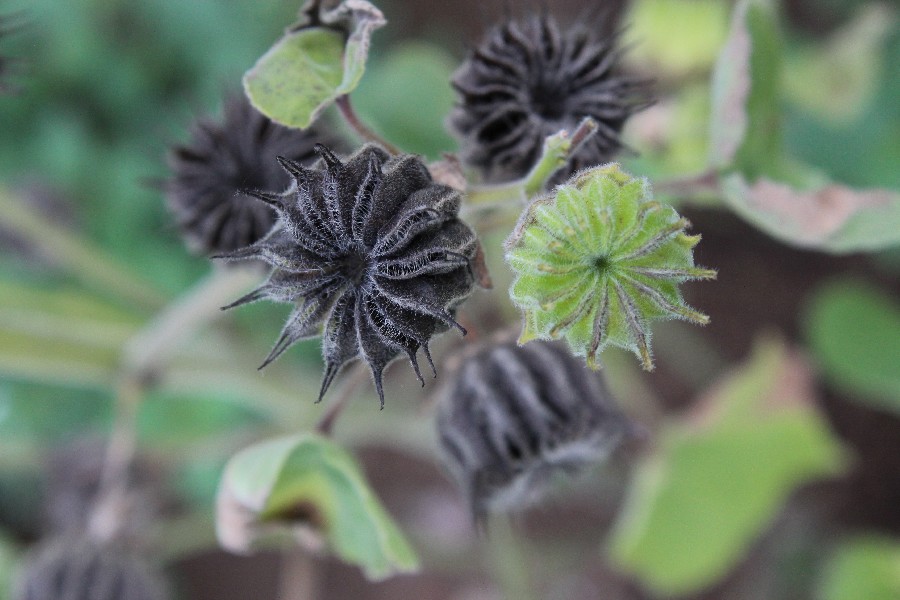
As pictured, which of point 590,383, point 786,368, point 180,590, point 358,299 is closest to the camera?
point 358,299

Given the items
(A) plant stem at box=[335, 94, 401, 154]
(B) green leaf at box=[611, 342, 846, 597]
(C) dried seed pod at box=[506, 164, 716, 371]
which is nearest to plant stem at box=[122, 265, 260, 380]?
(A) plant stem at box=[335, 94, 401, 154]

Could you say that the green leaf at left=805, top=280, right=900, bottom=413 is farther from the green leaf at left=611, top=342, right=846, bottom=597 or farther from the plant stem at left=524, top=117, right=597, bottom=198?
the plant stem at left=524, top=117, right=597, bottom=198

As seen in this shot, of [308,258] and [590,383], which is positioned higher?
[308,258]

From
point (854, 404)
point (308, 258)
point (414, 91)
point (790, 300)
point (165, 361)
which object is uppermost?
point (308, 258)

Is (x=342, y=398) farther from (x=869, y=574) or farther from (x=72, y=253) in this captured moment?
(x=869, y=574)

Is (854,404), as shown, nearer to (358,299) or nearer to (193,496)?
(193,496)


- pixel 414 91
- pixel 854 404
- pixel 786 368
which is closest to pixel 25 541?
pixel 414 91

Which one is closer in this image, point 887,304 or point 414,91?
point 414,91

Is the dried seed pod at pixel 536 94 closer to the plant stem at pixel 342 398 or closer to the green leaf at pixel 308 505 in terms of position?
the plant stem at pixel 342 398
